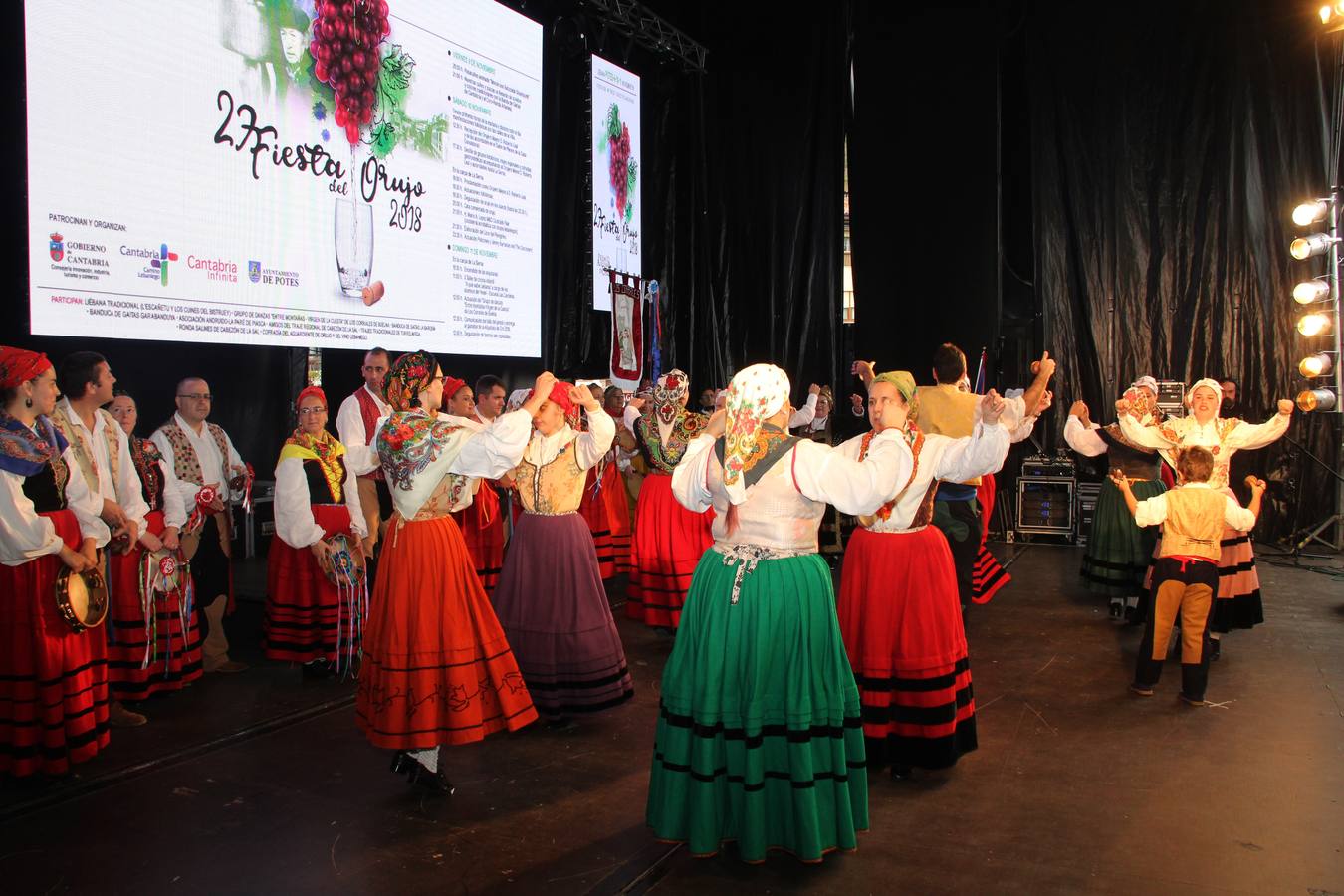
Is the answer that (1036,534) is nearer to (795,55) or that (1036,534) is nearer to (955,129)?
(955,129)

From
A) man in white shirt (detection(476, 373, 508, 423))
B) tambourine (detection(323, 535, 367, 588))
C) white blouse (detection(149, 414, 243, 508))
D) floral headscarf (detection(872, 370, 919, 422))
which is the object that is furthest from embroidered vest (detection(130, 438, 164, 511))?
floral headscarf (detection(872, 370, 919, 422))

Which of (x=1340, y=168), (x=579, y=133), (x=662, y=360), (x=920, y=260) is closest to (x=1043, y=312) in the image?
(x=920, y=260)

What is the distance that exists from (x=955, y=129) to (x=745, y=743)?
8.33m

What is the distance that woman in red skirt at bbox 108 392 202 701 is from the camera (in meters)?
4.21

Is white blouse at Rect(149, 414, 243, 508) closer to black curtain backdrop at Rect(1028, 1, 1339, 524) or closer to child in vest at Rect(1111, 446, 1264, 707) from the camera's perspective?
child in vest at Rect(1111, 446, 1264, 707)

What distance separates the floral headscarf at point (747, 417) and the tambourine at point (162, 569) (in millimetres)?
2891

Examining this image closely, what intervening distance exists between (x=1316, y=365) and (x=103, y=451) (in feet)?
27.0

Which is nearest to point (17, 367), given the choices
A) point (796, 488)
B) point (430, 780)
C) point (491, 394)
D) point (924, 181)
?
Result: point (430, 780)

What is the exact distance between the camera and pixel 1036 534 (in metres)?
8.97

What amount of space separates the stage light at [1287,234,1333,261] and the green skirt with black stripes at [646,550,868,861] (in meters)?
6.87

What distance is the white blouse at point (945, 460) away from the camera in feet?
10.4

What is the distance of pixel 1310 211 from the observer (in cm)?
779

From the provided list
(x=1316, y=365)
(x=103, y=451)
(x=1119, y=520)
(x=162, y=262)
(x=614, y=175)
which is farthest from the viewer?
(x=614, y=175)

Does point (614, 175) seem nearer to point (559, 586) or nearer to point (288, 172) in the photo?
point (288, 172)
